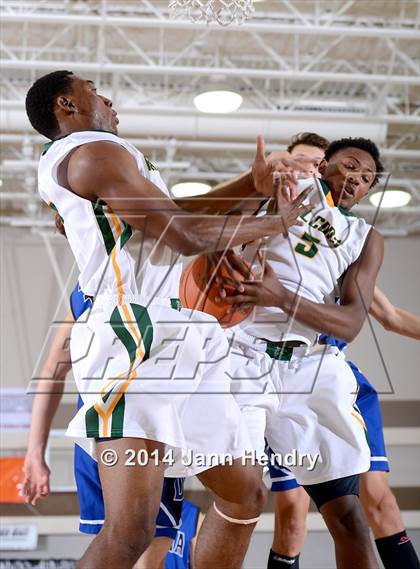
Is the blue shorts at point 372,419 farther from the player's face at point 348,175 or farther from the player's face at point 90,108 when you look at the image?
the player's face at point 90,108

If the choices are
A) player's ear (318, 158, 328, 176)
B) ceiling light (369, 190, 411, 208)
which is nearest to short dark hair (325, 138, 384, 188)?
player's ear (318, 158, 328, 176)

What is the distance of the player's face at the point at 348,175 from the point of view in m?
Answer: 3.38

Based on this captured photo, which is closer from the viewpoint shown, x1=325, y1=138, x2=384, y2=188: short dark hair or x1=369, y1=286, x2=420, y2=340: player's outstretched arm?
x1=325, y1=138, x2=384, y2=188: short dark hair

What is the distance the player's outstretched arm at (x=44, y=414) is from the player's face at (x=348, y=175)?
4.09 ft

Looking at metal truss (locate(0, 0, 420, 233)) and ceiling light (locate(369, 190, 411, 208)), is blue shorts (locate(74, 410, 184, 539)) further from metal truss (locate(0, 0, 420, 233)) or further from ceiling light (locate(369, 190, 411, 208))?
ceiling light (locate(369, 190, 411, 208))

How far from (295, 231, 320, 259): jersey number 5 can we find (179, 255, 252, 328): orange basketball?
1.12ft

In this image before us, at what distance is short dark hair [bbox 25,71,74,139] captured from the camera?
2789mm

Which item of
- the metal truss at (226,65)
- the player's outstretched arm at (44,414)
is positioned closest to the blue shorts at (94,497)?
the player's outstretched arm at (44,414)

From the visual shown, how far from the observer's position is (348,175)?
3365 mm

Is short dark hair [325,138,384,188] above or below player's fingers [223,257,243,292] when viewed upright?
above

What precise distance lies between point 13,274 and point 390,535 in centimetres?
918

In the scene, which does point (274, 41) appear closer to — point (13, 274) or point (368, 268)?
point (13, 274)

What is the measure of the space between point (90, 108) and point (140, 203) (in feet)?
1.83

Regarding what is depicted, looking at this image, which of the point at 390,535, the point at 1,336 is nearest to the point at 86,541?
the point at 1,336
